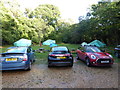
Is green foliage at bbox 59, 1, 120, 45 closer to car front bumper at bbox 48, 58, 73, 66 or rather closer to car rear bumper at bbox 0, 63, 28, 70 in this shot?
car front bumper at bbox 48, 58, 73, 66

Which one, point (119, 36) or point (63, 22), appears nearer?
point (119, 36)

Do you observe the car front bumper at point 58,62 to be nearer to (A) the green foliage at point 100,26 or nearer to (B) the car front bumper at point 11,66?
(B) the car front bumper at point 11,66

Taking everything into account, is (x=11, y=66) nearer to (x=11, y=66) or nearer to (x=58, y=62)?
(x=11, y=66)

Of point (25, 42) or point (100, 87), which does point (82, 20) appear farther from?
point (100, 87)

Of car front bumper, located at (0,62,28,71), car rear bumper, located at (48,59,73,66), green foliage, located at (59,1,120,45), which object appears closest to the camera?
Answer: car front bumper, located at (0,62,28,71)

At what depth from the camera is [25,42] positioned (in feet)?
73.2

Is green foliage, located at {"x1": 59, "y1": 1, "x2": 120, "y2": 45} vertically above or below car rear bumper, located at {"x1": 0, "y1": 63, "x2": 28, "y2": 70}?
above

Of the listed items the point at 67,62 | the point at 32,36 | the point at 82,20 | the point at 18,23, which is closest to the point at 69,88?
the point at 67,62

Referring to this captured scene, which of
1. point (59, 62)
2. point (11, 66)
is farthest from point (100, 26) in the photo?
point (11, 66)

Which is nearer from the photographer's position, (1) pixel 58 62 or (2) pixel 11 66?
(2) pixel 11 66

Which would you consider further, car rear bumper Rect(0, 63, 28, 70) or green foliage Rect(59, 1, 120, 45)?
green foliage Rect(59, 1, 120, 45)

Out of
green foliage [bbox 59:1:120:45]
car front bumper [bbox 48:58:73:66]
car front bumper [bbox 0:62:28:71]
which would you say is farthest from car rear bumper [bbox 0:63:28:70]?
green foliage [bbox 59:1:120:45]

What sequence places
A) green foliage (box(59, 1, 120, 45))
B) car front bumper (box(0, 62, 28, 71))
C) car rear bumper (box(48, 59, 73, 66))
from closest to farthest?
1. car front bumper (box(0, 62, 28, 71))
2. car rear bumper (box(48, 59, 73, 66))
3. green foliage (box(59, 1, 120, 45))

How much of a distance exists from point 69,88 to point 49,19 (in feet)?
131
